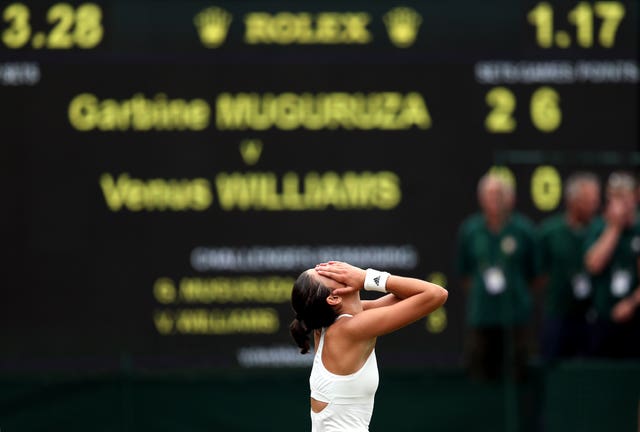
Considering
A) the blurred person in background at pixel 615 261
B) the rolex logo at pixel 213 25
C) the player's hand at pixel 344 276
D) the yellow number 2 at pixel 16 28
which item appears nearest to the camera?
the player's hand at pixel 344 276

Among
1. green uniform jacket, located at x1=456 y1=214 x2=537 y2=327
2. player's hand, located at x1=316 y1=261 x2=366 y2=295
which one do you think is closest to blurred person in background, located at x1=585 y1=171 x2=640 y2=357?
green uniform jacket, located at x1=456 y1=214 x2=537 y2=327

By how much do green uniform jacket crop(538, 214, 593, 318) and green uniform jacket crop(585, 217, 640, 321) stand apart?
0.07m

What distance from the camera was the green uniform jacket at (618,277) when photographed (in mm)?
8430

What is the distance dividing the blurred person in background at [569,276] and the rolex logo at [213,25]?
2412 millimetres

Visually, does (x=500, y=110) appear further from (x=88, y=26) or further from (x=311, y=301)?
(x=311, y=301)

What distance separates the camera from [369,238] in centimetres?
865

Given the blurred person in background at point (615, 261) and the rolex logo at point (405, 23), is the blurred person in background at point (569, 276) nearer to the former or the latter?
the blurred person in background at point (615, 261)

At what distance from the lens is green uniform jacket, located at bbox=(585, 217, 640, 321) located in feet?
27.7

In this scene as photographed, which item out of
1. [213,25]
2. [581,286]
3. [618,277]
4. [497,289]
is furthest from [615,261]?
[213,25]

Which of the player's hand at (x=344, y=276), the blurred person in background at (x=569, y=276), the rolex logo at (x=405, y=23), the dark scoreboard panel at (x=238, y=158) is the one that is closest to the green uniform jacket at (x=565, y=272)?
the blurred person in background at (x=569, y=276)

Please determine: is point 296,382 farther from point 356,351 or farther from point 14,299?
point 356,351

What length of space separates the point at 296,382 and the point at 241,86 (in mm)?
1925

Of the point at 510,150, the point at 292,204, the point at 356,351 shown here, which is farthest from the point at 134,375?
the point at 356,351

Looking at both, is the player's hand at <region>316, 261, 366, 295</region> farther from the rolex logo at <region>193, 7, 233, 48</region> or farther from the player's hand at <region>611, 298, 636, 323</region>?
the rolex logo at <region>193, 7, 233, 48</region>
